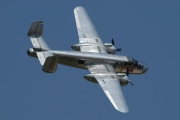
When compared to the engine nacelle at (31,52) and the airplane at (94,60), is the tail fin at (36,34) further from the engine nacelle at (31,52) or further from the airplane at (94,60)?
the engine nacelle at (31,52)

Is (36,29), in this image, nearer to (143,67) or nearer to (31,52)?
(31,52)

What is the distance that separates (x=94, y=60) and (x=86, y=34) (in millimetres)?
7082

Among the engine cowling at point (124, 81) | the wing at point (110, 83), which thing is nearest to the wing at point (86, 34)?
the wing at point (110, 83)

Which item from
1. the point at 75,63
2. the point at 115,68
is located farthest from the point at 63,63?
the point at 115,68

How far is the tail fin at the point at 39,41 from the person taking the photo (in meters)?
82.7

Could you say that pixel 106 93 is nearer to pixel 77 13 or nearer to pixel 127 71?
pixel 127 71

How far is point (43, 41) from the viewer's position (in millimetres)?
85062

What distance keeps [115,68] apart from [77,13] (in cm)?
1220

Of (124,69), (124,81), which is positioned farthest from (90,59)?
(124,81)

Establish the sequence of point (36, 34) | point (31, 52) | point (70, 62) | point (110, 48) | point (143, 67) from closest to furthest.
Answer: point (31, 52)
point (70, 62)
point (36, 34)
point (143, 67)
point (110, 48)

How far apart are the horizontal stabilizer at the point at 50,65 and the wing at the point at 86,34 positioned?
902 cm

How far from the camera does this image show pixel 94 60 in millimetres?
84750

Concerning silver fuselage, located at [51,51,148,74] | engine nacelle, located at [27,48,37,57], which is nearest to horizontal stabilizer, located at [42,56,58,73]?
silver fuselage, located at [51,51,148,74]

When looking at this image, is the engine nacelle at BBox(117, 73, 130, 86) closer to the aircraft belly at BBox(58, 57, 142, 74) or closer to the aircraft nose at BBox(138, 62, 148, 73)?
the aircraft belly at BBox(58, 57, 142, 74)
